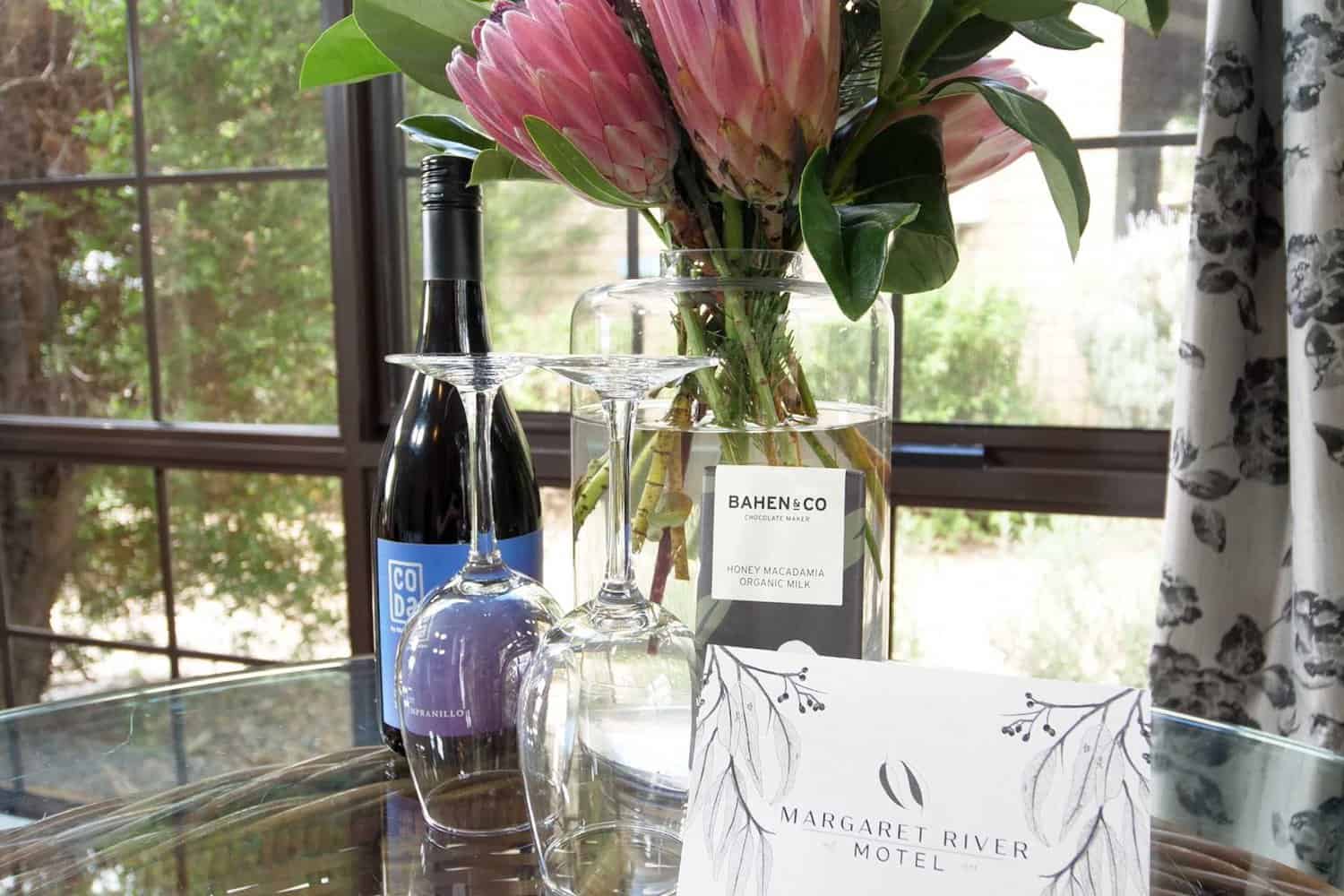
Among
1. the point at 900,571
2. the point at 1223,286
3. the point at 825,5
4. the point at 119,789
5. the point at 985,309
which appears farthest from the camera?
the point at 900,571

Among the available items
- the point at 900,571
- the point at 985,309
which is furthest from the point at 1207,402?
the point at 900,571

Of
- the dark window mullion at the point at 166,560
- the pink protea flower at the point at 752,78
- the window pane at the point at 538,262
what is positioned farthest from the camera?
the dark window mullion at the point at 166,560

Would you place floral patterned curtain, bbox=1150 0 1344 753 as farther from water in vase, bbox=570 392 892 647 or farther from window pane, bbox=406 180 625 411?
window pane, bbox=406 180 625 411

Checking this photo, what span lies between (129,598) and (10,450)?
339 mm

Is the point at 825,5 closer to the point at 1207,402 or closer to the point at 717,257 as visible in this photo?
the point at 717,257

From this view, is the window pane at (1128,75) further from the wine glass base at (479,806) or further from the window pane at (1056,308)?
the wine glass base at (479,806)

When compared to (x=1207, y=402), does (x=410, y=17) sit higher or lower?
higher

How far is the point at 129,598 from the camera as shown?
183cm

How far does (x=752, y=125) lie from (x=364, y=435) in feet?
4.17

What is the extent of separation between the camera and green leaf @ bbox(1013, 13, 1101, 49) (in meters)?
0.47

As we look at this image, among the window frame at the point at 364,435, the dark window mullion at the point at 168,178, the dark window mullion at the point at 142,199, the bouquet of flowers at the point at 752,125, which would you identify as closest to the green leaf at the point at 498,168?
the bouquet of flowers at the point at 752,125

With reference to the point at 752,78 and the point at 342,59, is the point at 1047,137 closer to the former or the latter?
the point at 752,78

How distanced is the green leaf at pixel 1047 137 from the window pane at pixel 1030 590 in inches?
39.2

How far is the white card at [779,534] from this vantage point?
46cm
